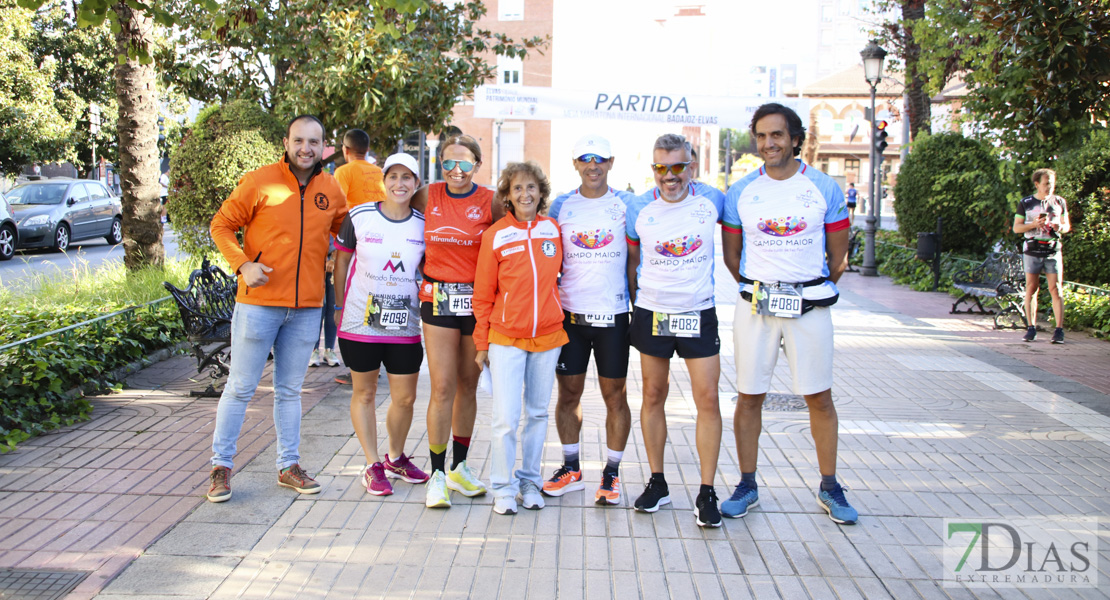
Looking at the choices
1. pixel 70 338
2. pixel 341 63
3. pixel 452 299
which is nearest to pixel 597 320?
pixel 452 299

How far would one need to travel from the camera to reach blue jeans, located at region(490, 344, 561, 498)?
4.48 metres

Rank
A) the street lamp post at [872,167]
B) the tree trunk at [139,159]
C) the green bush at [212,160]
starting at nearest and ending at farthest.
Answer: the tree trunk at [139,159] → the green bush at [212,160] → the street lamp post at [872,167]

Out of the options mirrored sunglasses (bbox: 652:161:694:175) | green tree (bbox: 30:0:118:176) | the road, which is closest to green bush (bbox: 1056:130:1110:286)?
mirrored sunglasses (bbox: 652:161:694:175)

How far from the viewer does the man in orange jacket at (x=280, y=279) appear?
465 cm

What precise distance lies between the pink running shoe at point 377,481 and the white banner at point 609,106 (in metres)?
10.5

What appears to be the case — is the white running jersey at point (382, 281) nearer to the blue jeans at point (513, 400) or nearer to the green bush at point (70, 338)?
the blue jeans at point (513, 400)

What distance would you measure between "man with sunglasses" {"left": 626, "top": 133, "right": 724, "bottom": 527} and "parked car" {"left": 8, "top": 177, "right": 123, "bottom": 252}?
17400mm

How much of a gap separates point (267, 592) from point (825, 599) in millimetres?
2291

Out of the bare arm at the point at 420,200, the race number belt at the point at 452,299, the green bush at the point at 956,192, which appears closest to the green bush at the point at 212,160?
the bare arm at the point at 420,200

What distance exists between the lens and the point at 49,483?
4.92m

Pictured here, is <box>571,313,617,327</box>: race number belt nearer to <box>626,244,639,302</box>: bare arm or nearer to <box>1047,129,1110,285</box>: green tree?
<box>626,244,639,302</box>: bare arm

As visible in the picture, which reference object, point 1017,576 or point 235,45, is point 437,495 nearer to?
point 1017,576

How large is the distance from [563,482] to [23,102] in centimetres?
2271

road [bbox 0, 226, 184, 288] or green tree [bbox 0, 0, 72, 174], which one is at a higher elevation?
green tree [bbox 0, 0, 72, 174]
